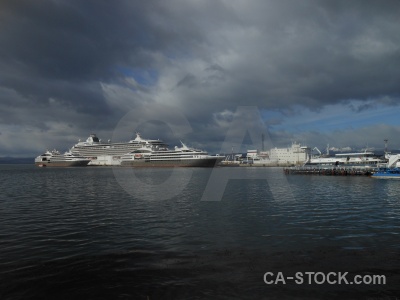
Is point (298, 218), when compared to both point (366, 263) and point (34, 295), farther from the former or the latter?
point (34, 295)

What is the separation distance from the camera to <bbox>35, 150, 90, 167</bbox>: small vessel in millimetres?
179750

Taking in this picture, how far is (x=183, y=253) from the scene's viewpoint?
1415cm

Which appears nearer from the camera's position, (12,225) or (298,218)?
(12,225)

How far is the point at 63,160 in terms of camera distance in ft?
599

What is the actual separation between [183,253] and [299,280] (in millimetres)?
5631

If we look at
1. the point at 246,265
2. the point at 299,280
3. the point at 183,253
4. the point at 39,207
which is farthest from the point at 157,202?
the point at 299,280

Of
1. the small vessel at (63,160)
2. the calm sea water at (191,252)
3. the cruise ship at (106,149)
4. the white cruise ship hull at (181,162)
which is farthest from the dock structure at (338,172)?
the small vessel at (63,160)

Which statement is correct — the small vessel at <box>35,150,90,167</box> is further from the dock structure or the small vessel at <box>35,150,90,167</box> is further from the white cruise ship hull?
the dock structure

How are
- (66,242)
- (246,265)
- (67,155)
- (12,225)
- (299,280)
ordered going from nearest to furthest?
(299,280)
(246,265)
(66,242)
(12,225)
(67,155)

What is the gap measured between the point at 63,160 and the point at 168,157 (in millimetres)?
77460

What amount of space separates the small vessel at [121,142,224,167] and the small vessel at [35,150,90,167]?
3263 centimetres

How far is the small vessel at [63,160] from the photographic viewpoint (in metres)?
180

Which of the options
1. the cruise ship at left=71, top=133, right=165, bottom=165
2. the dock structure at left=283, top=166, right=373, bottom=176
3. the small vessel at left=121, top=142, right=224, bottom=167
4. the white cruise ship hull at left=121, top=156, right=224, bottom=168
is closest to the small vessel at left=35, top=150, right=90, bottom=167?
the cruise ship at left=71, top=133, right=165, bottom=165

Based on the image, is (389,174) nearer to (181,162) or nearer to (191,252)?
(191,252)
